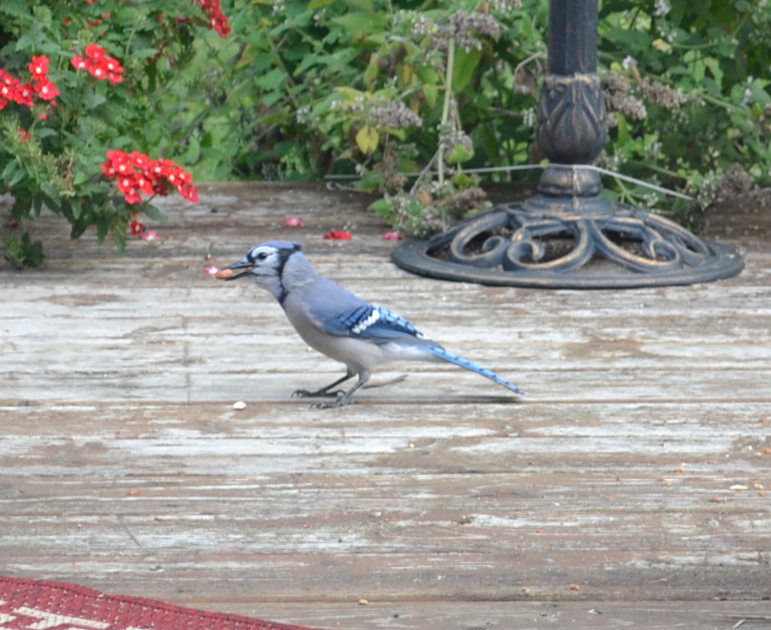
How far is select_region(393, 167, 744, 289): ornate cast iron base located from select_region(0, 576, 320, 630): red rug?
2.34 meters

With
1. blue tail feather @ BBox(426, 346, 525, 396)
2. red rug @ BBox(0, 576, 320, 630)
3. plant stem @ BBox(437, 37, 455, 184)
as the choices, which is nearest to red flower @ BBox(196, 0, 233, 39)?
plant stem @ BBox(437, 37, 455, 184)

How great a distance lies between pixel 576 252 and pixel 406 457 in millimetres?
1728

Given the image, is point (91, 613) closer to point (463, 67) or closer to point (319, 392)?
point (319, 392)

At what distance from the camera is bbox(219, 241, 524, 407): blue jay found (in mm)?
2770

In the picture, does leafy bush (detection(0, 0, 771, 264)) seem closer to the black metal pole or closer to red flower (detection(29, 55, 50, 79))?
red flower (detection(29, 55, 50, 79))

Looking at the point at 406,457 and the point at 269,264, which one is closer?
the point at 406,457

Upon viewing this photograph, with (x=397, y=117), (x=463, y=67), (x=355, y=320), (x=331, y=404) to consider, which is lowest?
(x=331, y=404)

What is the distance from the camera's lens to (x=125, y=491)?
2.33 meters

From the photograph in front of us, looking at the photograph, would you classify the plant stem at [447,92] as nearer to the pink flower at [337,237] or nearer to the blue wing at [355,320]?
the pink flower at [337,237]

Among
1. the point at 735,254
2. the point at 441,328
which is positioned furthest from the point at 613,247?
the point at 441,328

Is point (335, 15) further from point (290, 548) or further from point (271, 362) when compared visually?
point (290, 548)

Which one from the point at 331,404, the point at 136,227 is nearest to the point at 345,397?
the point at 331,404

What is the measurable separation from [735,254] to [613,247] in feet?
1.72

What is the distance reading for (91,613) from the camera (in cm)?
183
